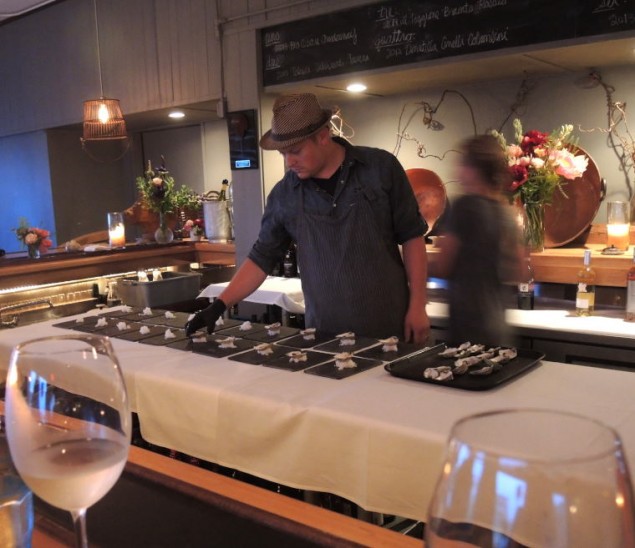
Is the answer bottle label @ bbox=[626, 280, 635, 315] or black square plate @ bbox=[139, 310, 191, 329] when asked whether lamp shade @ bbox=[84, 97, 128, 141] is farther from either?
bottle label @ bbox=[626, 280, 635, 315]

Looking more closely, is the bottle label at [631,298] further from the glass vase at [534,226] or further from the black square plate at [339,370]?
the black square plate at [339,370]

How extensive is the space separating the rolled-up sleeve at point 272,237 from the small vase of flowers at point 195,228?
2.55 meters

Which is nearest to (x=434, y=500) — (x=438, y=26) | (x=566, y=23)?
(x=566, y=23)

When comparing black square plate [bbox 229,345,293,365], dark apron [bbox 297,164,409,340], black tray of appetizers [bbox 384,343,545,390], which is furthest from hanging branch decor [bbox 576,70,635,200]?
black square plate [bbox 229,345,293,365]

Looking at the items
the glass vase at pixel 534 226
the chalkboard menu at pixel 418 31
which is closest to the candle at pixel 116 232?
the chalkboard menu at pixel 418 31

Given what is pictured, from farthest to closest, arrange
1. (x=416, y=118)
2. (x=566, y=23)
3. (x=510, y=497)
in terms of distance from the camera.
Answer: (x=416, y=118), (x=566, y=23), (x=510, y=497)

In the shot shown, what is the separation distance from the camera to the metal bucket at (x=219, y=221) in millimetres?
5047

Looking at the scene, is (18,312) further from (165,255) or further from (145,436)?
(145,436)

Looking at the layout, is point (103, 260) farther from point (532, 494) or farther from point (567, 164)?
point (532, 494)

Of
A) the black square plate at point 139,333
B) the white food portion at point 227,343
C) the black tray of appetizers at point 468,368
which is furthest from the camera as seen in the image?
the black square plate at point 139,333

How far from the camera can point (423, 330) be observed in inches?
103

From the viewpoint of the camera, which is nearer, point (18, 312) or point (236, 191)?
point (18, 312)

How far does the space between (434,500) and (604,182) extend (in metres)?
3.53

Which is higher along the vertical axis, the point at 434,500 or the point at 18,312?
the point at 434,500
